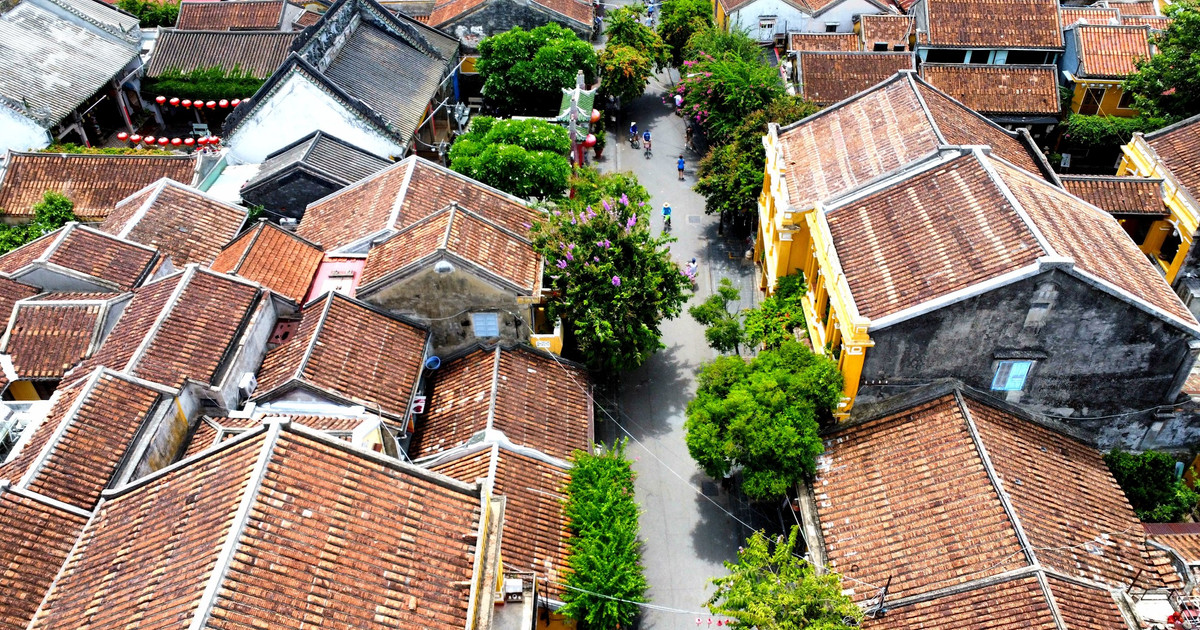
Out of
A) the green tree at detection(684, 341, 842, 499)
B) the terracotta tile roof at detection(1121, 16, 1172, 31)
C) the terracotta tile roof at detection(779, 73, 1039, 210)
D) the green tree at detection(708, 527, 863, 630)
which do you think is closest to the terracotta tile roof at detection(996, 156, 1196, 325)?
the terracotta tile roof at detection(779, 73, 1039, 210)

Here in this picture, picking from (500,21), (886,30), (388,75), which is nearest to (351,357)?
(388,75)

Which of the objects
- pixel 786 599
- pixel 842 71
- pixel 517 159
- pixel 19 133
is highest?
pixel 842 71

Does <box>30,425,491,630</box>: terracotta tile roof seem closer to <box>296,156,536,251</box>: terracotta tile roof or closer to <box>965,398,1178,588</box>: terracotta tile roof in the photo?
<box>296,156,536,251</box>: terracotta tile roof

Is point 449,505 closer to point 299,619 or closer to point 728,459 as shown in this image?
point 299,619

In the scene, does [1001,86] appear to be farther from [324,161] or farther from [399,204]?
[324,161]

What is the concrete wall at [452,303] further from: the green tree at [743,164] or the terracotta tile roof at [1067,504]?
the terracotta tile roof at [1067,504]

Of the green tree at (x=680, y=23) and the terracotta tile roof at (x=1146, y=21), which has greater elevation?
the green tree at (x=680, y=23)

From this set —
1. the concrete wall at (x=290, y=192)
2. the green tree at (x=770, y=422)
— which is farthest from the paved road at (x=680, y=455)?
the concrete wall at (x=290, y=192)

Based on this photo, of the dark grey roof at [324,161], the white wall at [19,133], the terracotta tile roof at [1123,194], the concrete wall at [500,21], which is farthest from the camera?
the concrete wall at [500,21]
